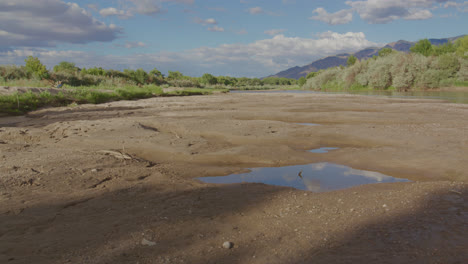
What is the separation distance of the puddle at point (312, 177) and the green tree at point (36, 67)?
35.6m

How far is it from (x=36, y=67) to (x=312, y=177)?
41.4 metres

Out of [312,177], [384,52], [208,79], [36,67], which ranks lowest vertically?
[312,177]

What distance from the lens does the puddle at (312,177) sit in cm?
513

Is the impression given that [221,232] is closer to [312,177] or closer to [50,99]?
[312,177]

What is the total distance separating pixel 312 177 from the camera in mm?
5527

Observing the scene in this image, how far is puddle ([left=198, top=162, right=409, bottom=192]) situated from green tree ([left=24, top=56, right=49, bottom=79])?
3562 cm

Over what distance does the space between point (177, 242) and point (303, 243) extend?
4.01 ft

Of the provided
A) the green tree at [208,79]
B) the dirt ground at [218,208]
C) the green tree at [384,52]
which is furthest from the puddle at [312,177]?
the green tree at [208,79]

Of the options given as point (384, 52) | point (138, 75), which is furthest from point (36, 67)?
point (384, 52)

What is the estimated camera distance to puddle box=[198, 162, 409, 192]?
513 centimetres

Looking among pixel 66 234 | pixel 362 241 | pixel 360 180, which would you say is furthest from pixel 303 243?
pixel 360 180

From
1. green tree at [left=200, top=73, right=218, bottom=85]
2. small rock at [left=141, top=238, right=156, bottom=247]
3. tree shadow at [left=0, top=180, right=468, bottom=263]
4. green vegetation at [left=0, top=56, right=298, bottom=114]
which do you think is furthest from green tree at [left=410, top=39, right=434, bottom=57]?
small rock at [left=141, top=238, right=156, bottom=247]

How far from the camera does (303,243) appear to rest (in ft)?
9.46

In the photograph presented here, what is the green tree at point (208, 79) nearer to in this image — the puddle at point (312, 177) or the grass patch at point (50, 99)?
the grass patch at point (50, 99)
